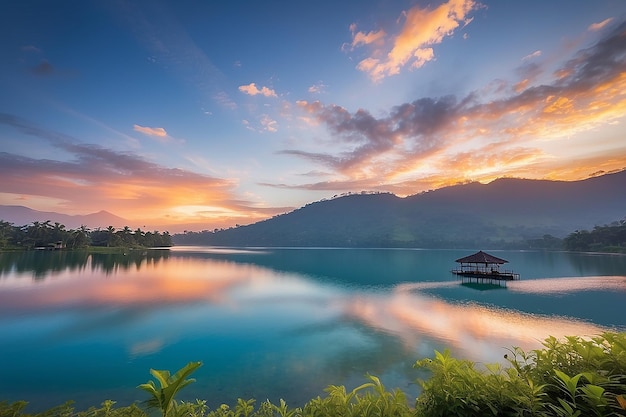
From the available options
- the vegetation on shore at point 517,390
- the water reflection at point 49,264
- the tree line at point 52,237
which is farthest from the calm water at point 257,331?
the tree line at point 52,237

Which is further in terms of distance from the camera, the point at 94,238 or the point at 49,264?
the point at 94,238

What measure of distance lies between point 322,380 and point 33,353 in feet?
55.0

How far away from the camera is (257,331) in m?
21.1

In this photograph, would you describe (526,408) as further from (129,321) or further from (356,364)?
(129,321)

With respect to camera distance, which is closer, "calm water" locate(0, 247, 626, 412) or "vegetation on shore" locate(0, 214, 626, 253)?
"calm water" locate(0, 247, 626, 412)

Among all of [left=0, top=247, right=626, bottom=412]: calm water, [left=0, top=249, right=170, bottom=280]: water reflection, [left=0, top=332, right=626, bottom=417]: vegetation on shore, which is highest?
[left=0, top=332, right=626, bottom=417]: vegetation on shore

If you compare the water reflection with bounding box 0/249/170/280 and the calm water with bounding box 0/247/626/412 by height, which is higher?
the water reflection with bounding box 0/249/170/280

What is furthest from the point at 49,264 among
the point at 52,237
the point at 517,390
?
the point at 517,390

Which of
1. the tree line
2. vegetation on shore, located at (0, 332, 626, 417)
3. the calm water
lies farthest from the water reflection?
vegetation on shore, located at (0, 332, 626, 417)

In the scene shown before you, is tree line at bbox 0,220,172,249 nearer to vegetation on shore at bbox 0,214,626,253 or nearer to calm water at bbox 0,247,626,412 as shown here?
vegetation on shore at bbox 0,214,626,253

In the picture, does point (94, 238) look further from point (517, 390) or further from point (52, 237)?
point (517, 390)

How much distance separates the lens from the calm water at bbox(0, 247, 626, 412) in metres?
12.8

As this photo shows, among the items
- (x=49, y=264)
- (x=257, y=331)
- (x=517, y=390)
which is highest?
(x=517, y=390)

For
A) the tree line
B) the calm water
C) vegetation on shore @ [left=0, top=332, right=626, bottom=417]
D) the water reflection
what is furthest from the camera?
the tree line
